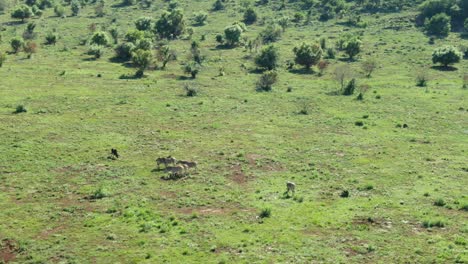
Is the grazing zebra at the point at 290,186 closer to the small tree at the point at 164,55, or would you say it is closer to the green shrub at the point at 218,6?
the small tree at the point at 164,55

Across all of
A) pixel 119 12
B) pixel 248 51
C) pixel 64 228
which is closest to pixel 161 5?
pixel 119 12

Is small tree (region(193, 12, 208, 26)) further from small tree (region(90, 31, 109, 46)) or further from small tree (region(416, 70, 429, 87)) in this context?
small tree (region(416, 70, 429, 87))

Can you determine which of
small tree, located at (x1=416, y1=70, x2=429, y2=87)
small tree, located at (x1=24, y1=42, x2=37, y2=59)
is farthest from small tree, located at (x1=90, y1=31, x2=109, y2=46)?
small tree, located at (x1=416, y1=70, x2=429, y2=87)

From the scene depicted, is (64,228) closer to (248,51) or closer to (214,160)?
(214,160)

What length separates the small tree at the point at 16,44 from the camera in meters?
110

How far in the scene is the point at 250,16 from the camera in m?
154

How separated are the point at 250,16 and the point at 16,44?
71113 millimetres

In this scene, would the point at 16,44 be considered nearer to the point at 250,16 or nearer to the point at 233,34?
the point at 233,34

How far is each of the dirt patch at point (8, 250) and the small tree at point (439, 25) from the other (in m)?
125

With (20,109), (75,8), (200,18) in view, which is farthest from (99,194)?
(75,8)

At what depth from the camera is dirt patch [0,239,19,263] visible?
1402 inches

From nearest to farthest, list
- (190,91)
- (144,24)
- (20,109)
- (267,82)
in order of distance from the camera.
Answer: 1. (20,109)
2. (190,91)
3. (267,82)
4. (144,24)

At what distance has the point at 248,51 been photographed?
403ft

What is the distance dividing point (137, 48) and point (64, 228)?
7452 cm
